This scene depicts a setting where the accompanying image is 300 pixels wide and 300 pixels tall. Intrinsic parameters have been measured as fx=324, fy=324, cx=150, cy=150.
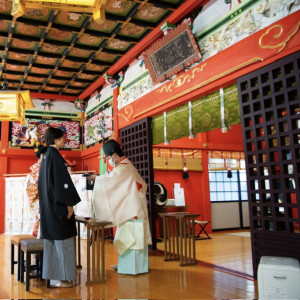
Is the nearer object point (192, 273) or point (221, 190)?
point (192, 273)

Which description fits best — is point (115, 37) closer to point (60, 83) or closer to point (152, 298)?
point (60, 83)

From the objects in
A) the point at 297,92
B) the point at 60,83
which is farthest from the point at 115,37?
the point at 297,92

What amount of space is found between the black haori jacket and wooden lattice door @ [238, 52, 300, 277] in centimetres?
217

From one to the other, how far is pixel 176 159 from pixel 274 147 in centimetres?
508

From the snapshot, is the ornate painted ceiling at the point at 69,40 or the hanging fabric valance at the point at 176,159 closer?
the ornate painted ceiling at the point at 69,40

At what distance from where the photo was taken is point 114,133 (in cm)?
765

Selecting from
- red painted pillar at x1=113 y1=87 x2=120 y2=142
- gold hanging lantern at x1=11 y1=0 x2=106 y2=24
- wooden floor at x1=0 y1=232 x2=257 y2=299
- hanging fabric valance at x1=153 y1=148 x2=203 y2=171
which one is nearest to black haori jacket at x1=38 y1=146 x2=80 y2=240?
wooden floor at x1=0 y1=232 x2=257 y2=299

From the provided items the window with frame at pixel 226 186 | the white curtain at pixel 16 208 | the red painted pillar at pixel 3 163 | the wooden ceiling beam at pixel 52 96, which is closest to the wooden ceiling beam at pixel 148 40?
the wooden ceiling beam at pixel 52 96

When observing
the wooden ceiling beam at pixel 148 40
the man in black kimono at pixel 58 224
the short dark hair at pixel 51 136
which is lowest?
the man in black kimono at pixel 58 224

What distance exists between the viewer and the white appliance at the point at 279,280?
2803 millimetres

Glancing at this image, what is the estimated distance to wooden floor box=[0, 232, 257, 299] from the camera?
334cm

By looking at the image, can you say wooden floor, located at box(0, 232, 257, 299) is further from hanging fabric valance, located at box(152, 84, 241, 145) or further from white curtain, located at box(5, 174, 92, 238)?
white curtain, located at box(5, 174, 92, 238)

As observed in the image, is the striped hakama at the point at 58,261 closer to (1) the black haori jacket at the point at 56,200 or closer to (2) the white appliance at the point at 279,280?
(1) the black haori jacket at the point at 56,200

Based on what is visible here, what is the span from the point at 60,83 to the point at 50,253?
6.30 meters
